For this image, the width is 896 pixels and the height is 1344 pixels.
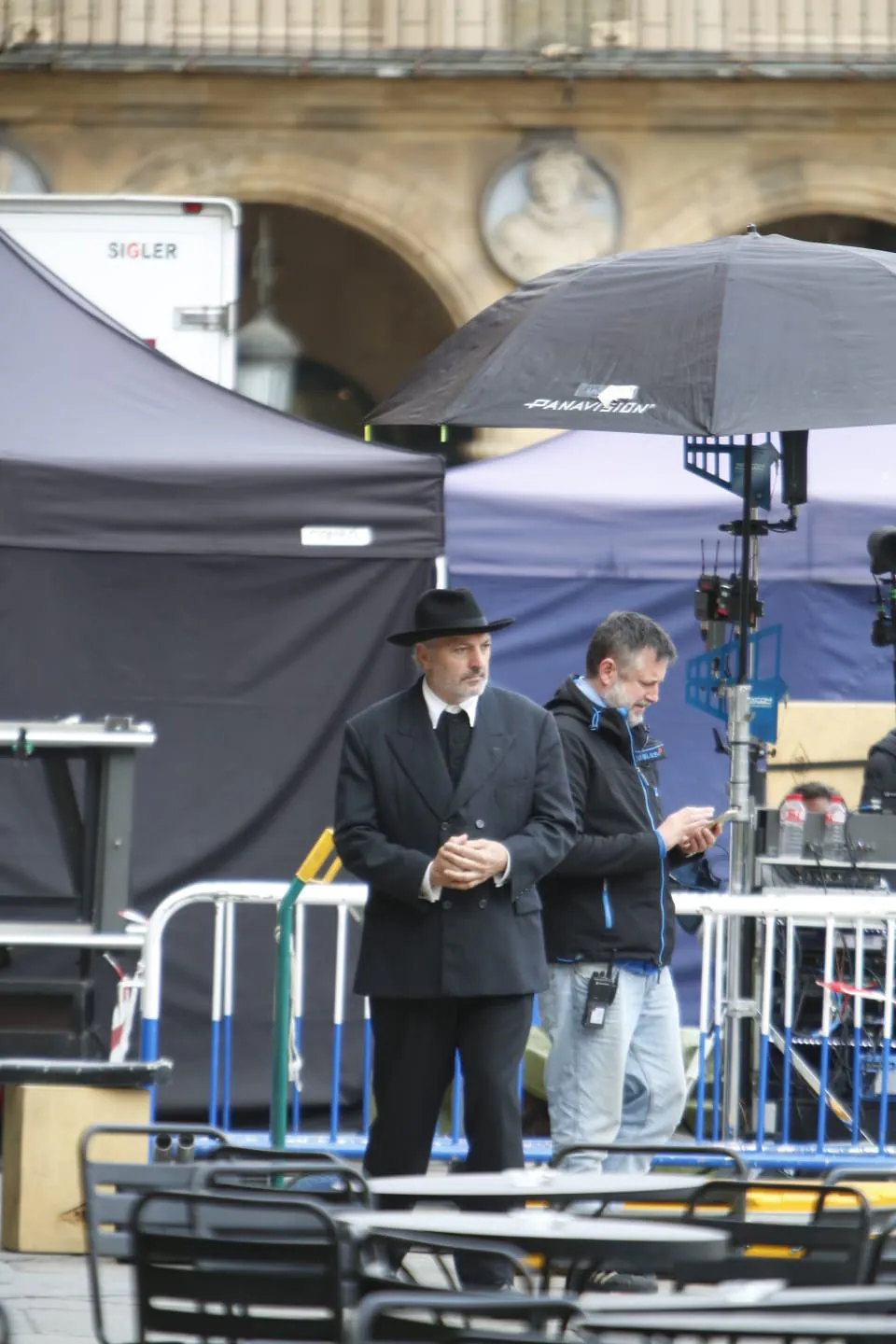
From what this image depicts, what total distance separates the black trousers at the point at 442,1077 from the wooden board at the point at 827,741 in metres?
5.13

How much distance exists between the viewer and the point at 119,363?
8703mm

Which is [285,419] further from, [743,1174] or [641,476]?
[743,1174]

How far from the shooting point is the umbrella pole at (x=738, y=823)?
7879 mm

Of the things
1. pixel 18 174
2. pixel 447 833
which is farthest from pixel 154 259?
pixel 18 174

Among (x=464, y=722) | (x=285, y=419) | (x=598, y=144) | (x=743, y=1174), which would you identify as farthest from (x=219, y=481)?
(x=598, y=144)

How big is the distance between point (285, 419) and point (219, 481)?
424 mm

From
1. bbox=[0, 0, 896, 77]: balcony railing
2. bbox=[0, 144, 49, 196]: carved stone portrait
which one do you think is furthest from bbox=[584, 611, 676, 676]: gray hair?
bbox=[0, 144, 49, 196]: carved stone portrait

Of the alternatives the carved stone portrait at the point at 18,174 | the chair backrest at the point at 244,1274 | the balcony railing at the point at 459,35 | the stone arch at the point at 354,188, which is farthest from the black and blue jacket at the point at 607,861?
the carved stone portrait at the point at 18,174

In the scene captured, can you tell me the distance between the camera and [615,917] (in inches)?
273

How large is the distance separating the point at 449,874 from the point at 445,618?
70cm

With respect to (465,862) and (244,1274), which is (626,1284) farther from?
(244,1274)

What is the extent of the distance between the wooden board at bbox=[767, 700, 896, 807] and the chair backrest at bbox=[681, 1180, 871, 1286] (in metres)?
6.43

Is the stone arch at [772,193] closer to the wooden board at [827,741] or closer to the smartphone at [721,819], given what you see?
the wooden board at [827,741]

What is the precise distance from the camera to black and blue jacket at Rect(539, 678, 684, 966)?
22.6 feet
